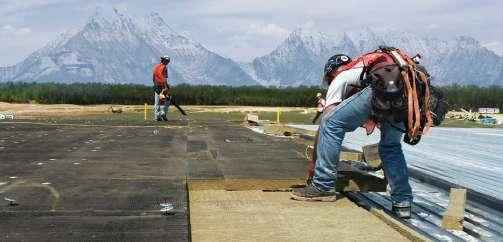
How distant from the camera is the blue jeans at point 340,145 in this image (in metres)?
5.57

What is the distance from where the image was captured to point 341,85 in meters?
5.84

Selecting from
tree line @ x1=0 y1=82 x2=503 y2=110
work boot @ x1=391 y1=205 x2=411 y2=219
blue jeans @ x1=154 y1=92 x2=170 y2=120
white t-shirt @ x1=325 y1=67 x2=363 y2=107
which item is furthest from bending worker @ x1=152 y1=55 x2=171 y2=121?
tree line @ x1=0 y1=82 x2=503 y2=110

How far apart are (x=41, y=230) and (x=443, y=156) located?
8871 mm

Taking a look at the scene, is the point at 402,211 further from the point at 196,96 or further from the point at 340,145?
the point at 196,96

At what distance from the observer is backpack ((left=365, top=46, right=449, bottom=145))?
532cm

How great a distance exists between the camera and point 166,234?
13.4 ft

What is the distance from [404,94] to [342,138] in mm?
716

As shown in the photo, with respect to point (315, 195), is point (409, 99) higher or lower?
higher

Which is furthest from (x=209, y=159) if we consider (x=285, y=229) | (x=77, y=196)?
(x=285, y=229)

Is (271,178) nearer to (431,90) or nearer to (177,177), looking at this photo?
(177,177)

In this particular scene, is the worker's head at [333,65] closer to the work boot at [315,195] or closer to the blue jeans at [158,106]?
the work boot at [315,195]

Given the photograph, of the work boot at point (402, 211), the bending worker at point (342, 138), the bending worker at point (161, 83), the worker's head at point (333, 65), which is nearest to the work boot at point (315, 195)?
the bending worker at point (342, 138)

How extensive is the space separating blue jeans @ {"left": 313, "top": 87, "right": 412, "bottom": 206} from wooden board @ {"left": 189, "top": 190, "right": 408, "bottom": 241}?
31 centimetres

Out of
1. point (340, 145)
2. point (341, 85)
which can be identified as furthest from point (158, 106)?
point (340, 145)
